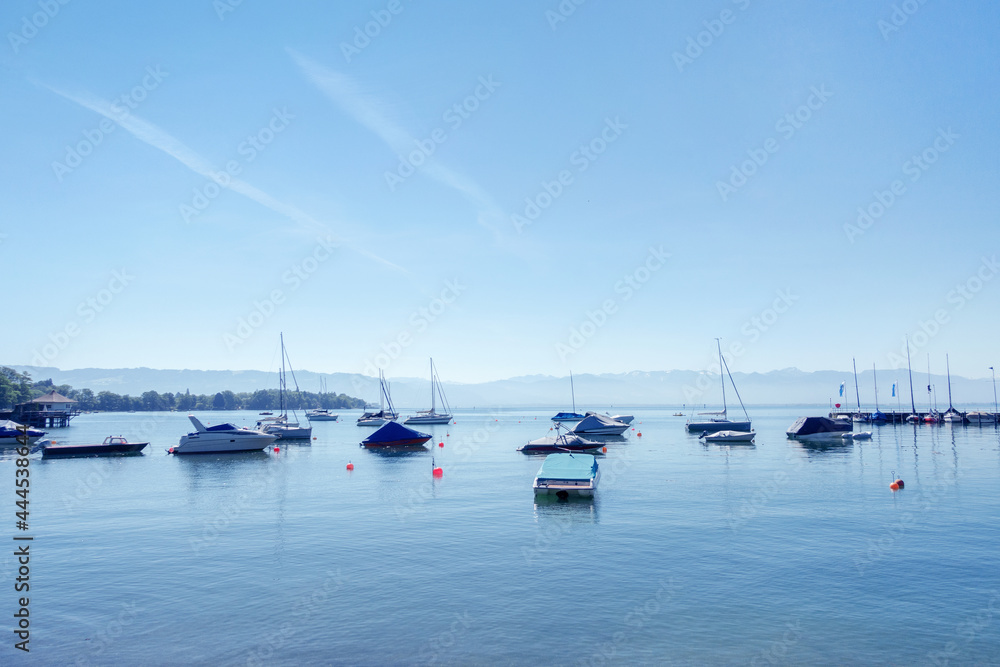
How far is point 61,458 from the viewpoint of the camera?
70.1 m

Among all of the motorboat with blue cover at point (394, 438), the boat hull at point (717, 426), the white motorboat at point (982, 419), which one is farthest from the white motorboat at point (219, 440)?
the white motorboat at point (982, 419)

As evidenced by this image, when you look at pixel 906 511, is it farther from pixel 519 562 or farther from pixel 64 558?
pixel 64 558

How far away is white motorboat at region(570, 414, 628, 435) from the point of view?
10088cm

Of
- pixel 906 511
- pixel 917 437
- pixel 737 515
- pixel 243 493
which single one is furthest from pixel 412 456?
pixel 917 437

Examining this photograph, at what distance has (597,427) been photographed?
102 m

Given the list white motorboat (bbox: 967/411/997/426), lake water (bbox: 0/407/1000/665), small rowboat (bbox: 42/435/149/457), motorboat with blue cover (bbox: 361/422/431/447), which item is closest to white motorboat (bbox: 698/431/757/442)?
motorboat with blue cover (bbox: 361/422/431/447)

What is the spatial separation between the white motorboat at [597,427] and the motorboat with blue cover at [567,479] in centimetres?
6092

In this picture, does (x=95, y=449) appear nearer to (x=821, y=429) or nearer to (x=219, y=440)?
(x=219, y=440)

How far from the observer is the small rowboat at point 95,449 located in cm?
7169

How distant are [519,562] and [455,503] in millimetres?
14218

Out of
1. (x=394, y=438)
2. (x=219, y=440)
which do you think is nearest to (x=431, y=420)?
(x=394, y=438)

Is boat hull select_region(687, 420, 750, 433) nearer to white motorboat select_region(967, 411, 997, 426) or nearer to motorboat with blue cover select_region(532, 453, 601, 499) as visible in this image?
white motorboat select_region(967, 411, 997, 426)

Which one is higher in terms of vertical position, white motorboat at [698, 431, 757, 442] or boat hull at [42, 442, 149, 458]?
boat hull at [42, 442, 149, 458]

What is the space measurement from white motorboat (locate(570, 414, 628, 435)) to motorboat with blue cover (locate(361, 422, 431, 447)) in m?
29.2
